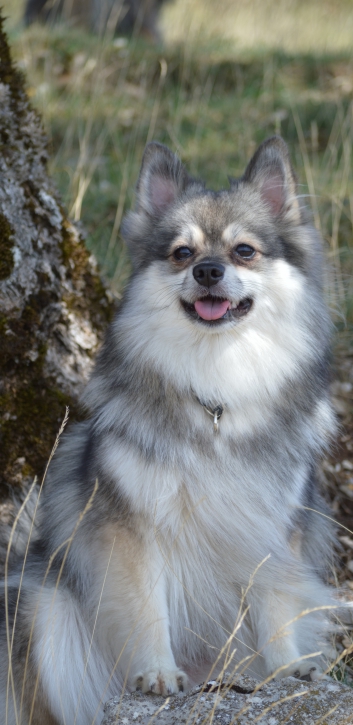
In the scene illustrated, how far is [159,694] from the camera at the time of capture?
2.36 metres

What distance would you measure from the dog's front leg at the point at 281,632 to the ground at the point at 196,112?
6.66ft

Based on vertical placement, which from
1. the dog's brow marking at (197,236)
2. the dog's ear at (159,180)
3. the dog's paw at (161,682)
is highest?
the dog's ear at (159,180)

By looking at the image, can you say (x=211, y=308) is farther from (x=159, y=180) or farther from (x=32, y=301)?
(x=32, y=301)

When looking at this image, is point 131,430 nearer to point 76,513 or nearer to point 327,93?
point 76,513

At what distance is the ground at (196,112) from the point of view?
5.57 m

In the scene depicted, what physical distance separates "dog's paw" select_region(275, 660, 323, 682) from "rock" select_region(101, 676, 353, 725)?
172 millimetres

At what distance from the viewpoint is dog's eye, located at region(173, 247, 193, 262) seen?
2.70 meters

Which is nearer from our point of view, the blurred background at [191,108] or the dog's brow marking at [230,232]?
the dog's brow marking at [230,232]

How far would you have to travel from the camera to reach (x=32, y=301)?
3229 millimetres

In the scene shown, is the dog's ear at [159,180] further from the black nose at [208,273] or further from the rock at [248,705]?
the rock at [248,705]

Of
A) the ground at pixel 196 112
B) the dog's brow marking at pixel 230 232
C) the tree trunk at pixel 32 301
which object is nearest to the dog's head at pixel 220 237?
the dog's brow marking at pixel 230 232

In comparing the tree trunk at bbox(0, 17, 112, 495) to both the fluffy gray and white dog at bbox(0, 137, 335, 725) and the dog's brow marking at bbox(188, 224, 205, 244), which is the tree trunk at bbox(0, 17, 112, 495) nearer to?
the fluffy gray and white dog at bbox(0, 137, 335, 725)

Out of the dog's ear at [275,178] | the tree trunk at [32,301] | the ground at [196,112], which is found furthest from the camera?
the ground at [196,112]

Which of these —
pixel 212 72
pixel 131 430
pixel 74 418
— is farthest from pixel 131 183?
pixel 131 430
